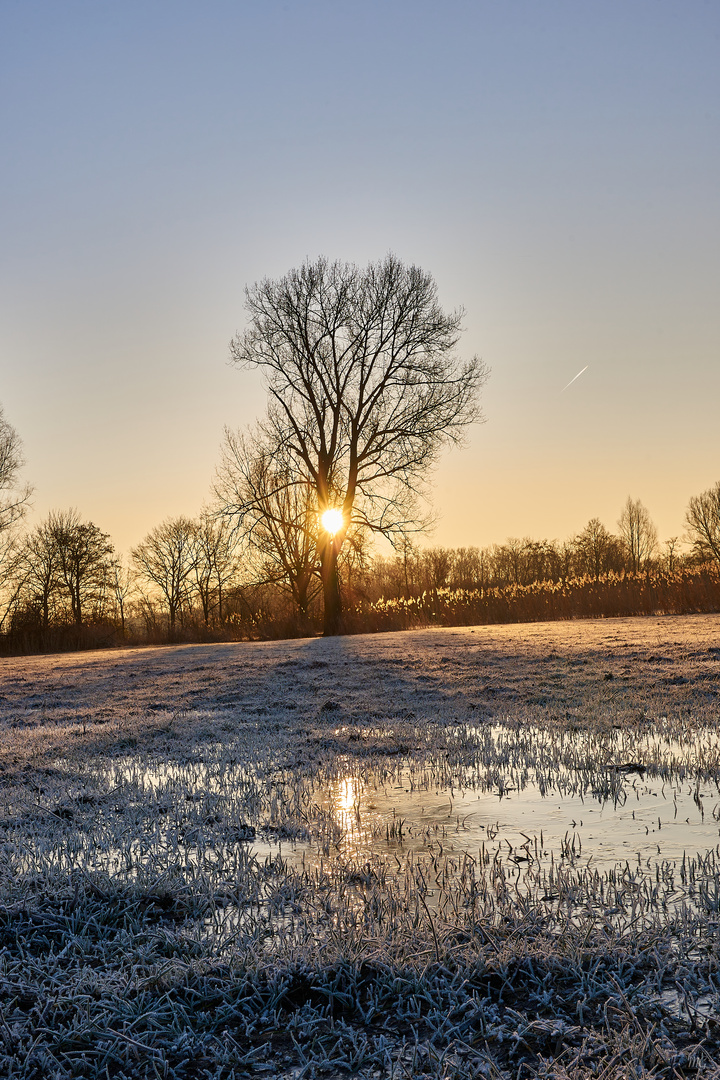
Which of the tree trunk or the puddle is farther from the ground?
the tree trunk

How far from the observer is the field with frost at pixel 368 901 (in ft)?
6.79

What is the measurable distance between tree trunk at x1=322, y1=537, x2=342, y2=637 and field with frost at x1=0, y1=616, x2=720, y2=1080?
829 inches

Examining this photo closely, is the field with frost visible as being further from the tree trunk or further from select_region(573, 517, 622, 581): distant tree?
select_region(573, 517, 622, 581): distant tree

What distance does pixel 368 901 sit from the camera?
2.93m

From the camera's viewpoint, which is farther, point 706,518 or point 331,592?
point 706,518

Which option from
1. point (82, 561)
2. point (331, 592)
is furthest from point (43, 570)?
point (331, 592)

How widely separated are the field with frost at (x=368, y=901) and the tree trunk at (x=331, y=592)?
69.1 ft

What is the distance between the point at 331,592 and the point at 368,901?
1043 inches

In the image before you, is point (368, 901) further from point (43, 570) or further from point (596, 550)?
point (596, 550)

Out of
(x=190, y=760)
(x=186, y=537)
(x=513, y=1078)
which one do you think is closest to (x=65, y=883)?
(x=513, y=1078)

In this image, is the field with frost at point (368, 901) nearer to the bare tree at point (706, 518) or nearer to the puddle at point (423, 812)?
the puddle at point (423, 812)

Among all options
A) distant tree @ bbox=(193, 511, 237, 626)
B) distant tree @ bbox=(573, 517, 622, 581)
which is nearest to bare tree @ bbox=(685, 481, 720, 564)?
distant tree @ bbox=(573, 517, 622, 581)

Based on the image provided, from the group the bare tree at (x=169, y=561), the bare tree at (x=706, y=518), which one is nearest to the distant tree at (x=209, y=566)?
the bare tree at (x=169, y=561)

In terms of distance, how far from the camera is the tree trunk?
1109 inches
